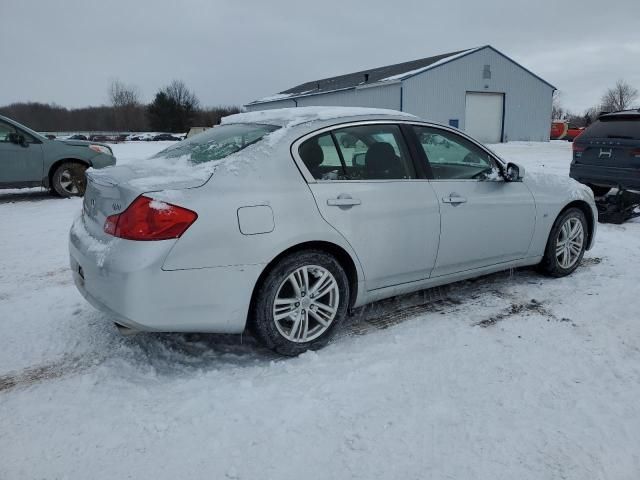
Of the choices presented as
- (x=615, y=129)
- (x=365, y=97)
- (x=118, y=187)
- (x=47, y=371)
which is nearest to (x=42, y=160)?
(x=47, y=371)

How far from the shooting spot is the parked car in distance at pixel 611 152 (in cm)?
734

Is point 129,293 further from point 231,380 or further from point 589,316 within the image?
point 589,316

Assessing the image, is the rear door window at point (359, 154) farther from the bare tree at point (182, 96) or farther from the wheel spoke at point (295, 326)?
the bare tree at point (182, 96)

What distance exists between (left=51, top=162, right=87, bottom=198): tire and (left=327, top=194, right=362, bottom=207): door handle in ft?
24.3

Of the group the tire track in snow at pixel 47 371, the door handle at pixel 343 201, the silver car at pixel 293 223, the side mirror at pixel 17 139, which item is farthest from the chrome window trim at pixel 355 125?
the side mirror at pixel 17 139

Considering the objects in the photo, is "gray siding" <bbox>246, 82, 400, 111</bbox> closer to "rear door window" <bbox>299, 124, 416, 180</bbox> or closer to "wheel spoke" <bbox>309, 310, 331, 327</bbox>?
"rear door window" <bbox>299, 124, 416, 180</bbox>

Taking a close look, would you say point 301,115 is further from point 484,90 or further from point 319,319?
point 484,90

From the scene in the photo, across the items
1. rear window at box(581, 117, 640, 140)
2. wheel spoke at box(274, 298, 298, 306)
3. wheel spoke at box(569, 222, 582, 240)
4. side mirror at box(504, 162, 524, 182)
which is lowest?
wheel spoke at box(274, 298, 298, 306)

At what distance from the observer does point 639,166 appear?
23.7 feet

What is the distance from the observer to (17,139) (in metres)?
8.71

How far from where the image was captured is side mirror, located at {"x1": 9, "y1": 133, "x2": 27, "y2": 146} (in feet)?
28.5

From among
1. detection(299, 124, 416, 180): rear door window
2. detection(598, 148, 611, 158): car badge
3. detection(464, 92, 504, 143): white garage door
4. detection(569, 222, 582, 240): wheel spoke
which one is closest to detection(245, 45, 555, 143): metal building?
detection(464, 92, 504, 143): white garage door

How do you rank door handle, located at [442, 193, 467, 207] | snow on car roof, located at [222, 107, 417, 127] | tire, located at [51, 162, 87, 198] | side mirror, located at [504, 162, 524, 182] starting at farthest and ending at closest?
tire, located at [51, 162, 87, 198]
side mirror, located at [504, 162, 524, 182]
door handle, located at [442, 193, 467, 207]
snow on car roof, located at [222, 107, 417, 127]

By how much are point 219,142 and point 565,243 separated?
3294 millimetres
